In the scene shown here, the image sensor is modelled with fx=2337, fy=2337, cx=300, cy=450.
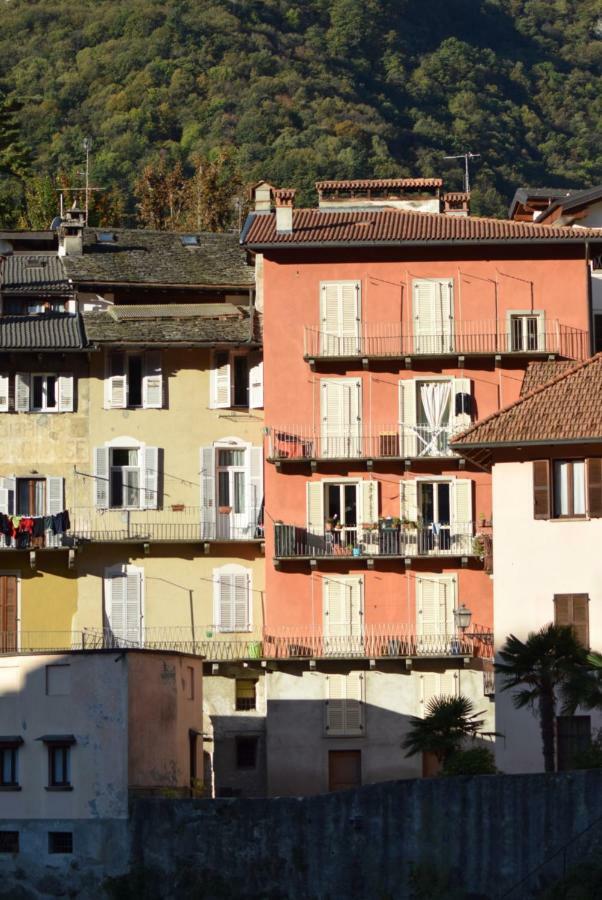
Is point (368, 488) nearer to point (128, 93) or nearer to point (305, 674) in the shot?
point (305, 674)

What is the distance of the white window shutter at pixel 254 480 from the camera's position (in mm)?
69750

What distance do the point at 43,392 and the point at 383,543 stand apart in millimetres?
11319

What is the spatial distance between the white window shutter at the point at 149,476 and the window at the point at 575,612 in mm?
16112

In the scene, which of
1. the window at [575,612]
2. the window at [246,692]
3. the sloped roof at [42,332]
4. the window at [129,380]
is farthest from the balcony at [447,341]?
the window at [575,612]

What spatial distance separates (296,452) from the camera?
68.9 metres

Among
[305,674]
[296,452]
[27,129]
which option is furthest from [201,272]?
[27,129]

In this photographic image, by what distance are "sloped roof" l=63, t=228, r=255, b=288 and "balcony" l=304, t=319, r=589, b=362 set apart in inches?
188

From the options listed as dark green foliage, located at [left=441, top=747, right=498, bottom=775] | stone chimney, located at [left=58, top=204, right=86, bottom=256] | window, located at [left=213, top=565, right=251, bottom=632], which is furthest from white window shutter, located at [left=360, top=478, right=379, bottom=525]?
dark green foliage, located at [left=441, top=747, right=498, bottom=775]

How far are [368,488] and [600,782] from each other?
818 inches

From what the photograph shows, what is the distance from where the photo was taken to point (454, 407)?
2707 inches

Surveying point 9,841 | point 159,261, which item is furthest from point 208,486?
point 9,841

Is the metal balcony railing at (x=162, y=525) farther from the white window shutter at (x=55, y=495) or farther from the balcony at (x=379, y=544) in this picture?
the balcony at (x=379, y=544)

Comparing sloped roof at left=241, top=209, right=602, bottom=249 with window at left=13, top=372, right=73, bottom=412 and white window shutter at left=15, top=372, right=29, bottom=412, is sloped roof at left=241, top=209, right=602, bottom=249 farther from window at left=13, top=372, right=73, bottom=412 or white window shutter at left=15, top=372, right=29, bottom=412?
white window shutter at left=15, top=372, right=29, bottom=412

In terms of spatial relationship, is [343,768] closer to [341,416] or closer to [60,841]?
[341,416]
